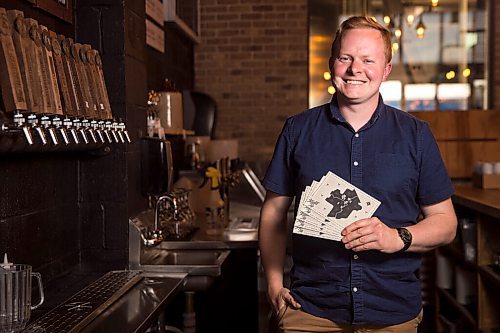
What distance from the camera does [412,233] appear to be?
2.12m

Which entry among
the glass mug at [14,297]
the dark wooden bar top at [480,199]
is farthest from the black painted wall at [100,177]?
the dark wooden bar top at [480,199]

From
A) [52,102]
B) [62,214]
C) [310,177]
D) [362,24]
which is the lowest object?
[62,214]

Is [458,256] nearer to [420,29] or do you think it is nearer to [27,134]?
[27,134]

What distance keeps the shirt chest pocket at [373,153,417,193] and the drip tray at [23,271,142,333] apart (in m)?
0.99

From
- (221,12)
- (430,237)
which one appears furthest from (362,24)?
(221,12)

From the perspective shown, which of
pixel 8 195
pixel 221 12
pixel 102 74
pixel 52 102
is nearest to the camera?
pixel 52 102

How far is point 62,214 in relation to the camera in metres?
3.06

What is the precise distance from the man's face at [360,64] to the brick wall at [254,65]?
4.82 m

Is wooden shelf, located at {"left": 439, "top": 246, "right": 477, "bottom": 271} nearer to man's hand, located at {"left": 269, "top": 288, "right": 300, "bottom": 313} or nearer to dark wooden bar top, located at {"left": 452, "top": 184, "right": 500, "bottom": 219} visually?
dark wooden bar top, located at {"left": 452, "top": 184, "right": 500, "bottom": 219}

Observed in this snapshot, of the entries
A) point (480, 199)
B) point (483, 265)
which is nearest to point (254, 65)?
point (480, 199)

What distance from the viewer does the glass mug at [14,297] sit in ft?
6.80

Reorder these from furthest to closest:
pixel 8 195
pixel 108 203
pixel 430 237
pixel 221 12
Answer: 1. pixel 221 12
2. pixel 108 203
3. pixel 8 195
4. pixel 430 237

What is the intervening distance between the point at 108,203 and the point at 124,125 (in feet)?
1.13

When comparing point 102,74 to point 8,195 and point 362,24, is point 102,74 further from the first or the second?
point 362,24
